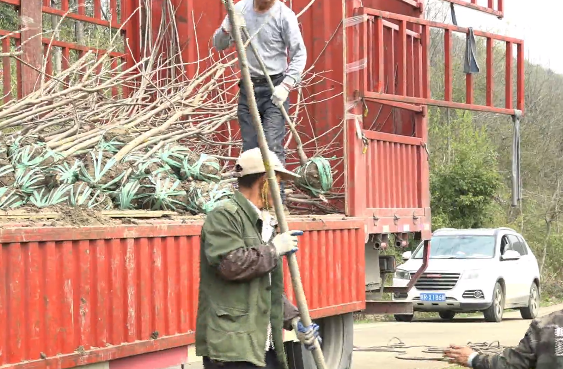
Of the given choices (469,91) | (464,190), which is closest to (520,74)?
(469,91)

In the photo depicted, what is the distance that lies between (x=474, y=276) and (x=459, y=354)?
45.4ft

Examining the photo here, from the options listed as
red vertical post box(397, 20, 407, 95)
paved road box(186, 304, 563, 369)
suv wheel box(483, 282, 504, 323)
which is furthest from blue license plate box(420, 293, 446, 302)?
red vertical post box(397, 20, 407, 95)

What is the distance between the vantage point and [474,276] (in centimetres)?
1819

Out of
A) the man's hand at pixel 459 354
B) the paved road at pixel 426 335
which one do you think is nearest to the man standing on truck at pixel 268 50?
the man's hand at pixel 459 354

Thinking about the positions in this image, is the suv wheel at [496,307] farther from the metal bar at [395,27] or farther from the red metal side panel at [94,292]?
the red metal side panel at [94,292]

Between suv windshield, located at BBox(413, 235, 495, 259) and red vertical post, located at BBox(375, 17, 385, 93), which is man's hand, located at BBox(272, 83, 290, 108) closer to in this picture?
red vertical post, located at BBox(375, 17, 385, 93)

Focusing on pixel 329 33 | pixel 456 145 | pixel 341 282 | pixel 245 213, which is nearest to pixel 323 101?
pixel 329 33

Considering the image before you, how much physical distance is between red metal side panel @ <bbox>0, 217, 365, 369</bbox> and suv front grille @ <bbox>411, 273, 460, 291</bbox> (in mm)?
12339

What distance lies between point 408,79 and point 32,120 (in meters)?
3.59

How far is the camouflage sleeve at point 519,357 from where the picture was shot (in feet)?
14.0

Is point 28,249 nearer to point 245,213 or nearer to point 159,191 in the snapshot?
point 245,213

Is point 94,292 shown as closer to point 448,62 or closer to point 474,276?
point 448,62

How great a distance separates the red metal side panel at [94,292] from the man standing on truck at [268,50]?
1505mm

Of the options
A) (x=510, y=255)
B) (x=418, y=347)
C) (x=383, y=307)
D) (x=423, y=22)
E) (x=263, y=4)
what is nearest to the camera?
(x=263, y=4)
